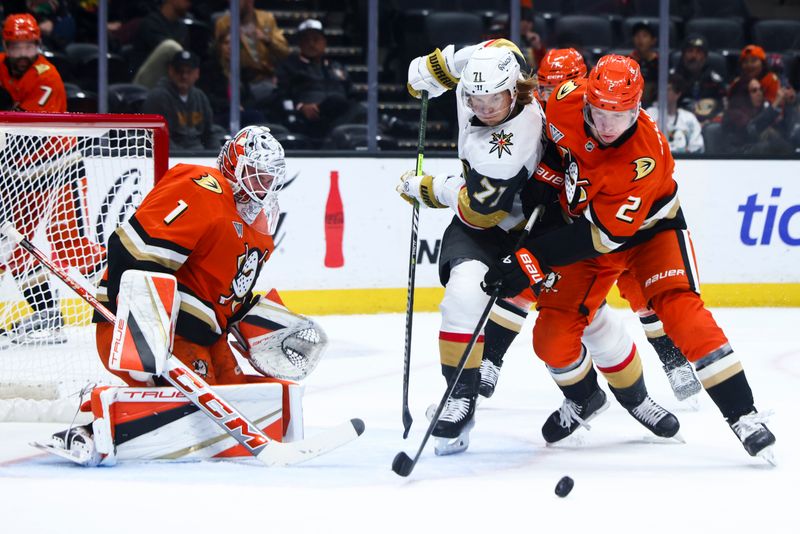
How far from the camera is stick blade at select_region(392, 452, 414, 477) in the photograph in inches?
106

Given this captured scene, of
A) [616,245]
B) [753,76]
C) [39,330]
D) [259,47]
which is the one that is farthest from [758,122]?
[39,330]

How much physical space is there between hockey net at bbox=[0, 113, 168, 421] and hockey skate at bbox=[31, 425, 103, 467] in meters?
0.52

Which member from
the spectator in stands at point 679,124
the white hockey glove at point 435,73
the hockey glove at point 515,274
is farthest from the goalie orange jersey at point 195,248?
the spectator in stands at point 679,124

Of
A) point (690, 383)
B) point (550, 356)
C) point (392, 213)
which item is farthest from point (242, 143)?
point (392, 213)

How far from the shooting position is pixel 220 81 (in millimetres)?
5672

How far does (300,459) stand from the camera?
2764 millimetres

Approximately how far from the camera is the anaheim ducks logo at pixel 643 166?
281 centimetres

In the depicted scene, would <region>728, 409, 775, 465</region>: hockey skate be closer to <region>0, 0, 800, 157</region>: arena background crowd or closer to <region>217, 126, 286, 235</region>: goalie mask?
<region>217, 126, 286, 235</region>: goalie mask

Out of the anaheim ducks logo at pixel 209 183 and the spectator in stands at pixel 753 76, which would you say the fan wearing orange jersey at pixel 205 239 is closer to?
the anaheim ducks logo at pixel 209 183

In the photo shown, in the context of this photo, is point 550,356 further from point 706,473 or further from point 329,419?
point 329,419

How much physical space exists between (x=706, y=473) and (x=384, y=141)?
327 centimetres

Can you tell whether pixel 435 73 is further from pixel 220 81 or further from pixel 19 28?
pixel 220 81

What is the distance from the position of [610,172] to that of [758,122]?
3688 millimetres

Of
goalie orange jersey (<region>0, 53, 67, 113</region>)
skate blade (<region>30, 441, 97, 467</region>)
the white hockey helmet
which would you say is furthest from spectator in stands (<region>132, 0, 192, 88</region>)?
skate blade (<region>30, 441, 97, 467</region>)
